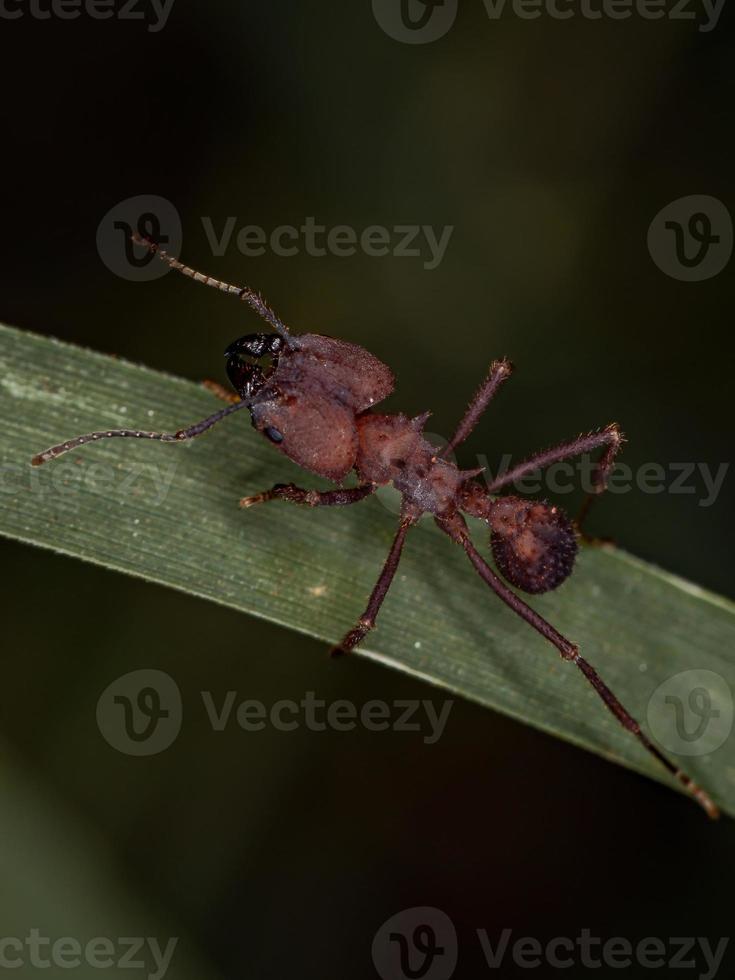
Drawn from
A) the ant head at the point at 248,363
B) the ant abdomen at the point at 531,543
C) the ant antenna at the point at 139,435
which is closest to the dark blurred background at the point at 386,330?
the ant abdomen at the point at 531,543

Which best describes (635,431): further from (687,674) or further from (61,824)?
(61,824)

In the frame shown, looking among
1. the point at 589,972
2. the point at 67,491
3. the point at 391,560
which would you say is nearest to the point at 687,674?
the point at 391,560

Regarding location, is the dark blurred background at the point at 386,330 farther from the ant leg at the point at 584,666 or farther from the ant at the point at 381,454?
the ant leg at the point at 584,666

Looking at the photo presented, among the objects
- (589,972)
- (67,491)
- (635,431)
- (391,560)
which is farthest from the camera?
(635,431)

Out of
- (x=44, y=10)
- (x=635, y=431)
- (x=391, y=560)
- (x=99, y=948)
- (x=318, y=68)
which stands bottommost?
(x=99, y=948)

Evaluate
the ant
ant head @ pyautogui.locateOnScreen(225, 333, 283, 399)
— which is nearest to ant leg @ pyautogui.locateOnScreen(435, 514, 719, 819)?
the ant

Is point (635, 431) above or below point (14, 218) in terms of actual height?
above
